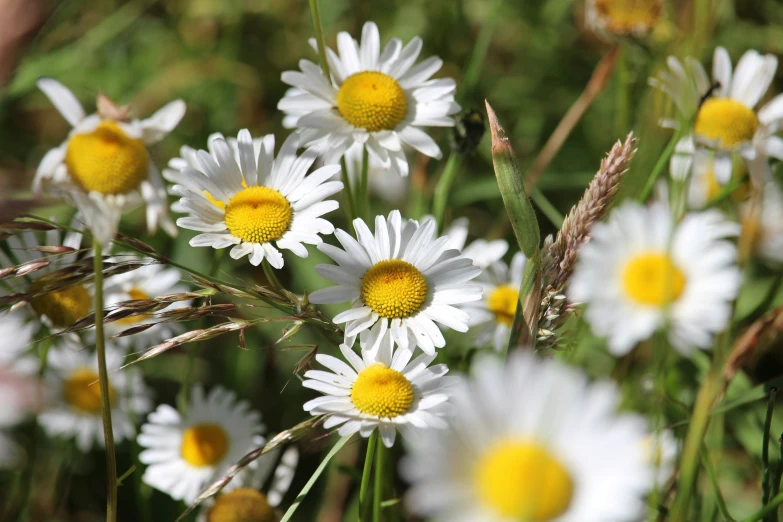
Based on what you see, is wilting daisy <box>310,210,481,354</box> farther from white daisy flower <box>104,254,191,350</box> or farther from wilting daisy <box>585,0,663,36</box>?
wilting daisy <box>585,0,663,36</box>

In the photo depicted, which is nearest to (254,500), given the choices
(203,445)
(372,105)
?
(203,445)

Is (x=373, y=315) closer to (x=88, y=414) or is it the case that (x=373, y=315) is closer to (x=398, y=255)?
(x=398, y=255)

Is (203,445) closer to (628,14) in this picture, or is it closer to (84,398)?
(84,398)

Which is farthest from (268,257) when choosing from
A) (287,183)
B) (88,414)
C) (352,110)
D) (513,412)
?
(88,414)

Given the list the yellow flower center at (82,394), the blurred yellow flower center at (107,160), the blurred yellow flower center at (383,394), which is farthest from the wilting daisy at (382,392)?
the yellow flower center at (82,394)

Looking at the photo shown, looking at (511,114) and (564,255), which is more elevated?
(511,114)

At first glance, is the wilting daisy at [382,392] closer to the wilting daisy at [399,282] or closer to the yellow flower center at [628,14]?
the wilting daisy at [399,282]
